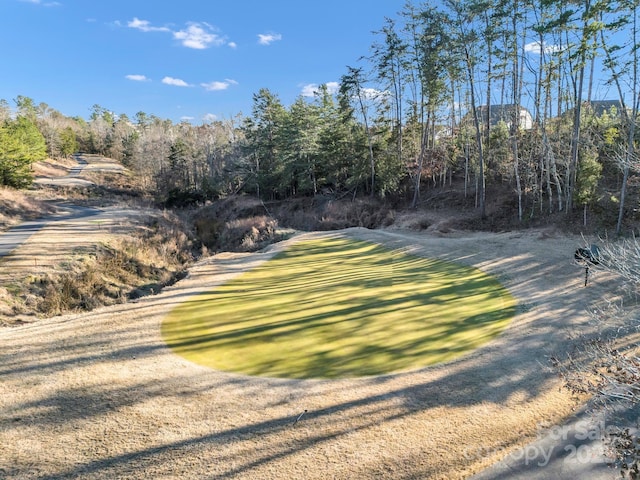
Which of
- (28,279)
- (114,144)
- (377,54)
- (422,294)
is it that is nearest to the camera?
(422,294)

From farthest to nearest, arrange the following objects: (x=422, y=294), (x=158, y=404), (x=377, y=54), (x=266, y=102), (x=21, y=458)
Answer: (x=266, y=102)
(x=377, y=54)
(x=422, y=294)
(x=158, y=404)
(x=21, y=458)

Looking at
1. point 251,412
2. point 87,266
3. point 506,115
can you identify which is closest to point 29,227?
point 87,266

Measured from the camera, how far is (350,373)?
19.0 feet

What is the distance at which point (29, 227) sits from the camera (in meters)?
18.4

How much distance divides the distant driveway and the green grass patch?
9.86 metres

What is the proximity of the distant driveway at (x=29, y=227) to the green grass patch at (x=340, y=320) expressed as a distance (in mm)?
9859

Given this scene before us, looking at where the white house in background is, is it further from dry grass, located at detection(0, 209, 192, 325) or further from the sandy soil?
dry grass, located at detection(0, 209, 192, 325)

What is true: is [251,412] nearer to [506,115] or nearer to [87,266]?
[87,266]

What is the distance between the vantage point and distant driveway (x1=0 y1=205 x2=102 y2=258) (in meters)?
14.4

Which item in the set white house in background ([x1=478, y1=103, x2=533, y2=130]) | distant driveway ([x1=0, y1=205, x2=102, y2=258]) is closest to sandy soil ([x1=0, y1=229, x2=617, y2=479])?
distant driveway ([x1=0, y1=205, x2=102, y2=258])

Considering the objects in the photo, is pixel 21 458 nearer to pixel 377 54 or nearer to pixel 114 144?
pixel 377 54

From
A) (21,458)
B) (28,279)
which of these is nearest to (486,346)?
(21,458)

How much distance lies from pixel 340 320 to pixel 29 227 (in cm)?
1835

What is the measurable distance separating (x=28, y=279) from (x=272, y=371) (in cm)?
959
